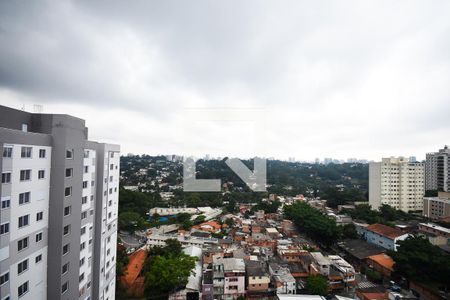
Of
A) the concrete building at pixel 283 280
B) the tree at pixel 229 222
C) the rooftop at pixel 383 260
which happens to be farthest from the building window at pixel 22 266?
the tree at pixel 229 222

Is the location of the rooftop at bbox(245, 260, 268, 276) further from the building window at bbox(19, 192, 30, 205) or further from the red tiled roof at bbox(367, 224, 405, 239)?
the red tiled roof at bbox(367, 224, 405, 239)

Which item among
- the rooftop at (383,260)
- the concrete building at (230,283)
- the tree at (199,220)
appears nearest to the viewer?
the concrete building at (230,283)

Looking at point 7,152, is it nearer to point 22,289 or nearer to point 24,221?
point 24,221

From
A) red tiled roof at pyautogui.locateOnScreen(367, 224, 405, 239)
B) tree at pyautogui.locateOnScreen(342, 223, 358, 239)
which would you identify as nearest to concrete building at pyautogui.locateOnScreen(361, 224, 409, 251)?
red tiled roof at pyautogui.locateOnScreen(367, 224, 405, 239)

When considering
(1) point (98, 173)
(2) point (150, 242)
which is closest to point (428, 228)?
(2) point (150, 242)

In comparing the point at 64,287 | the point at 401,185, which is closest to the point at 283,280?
the point at 64,287

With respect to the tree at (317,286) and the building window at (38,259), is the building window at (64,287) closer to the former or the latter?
the building window at (38,259)
